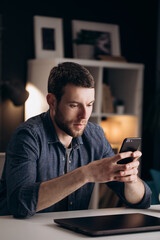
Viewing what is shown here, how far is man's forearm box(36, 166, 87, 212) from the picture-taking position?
163 centimetres

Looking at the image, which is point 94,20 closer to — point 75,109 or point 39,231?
point 75,109

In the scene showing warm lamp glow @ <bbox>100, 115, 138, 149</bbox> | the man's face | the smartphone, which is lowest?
warm lamp glow @ <bbox>100, 115, 138, 149</bbox>

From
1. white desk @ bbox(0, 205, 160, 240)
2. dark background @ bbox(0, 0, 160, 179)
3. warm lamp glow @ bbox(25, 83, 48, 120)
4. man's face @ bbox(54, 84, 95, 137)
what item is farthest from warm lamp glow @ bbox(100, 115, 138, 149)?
white desk @ bbox(0, 205, 160, 240)

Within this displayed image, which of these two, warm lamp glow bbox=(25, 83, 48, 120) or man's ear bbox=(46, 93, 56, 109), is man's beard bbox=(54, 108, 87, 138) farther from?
warm lamp glow bbox=(25, 83, 48, 120)

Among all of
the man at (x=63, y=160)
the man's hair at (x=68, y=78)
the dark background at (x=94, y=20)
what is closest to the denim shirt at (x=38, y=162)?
the man at (x=63, y=160)

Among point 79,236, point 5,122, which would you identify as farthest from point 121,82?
point 79,236

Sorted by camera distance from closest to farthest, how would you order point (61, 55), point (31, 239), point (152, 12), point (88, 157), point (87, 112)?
1. point (31, 239)
2. point (87, 112)
3. point (88, 157)
4. point (61, 55)
5. point (152, 12)

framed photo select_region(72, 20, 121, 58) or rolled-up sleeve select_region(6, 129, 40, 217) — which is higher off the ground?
framed photo select_region(72, 20, 121, 58)

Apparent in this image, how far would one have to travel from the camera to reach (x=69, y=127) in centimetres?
193

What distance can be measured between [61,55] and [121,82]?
0.69 meters

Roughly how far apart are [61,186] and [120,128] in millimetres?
2548

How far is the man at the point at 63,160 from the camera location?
165 cm

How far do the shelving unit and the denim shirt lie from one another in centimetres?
133

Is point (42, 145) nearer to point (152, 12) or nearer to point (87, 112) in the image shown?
point (87, 112)
